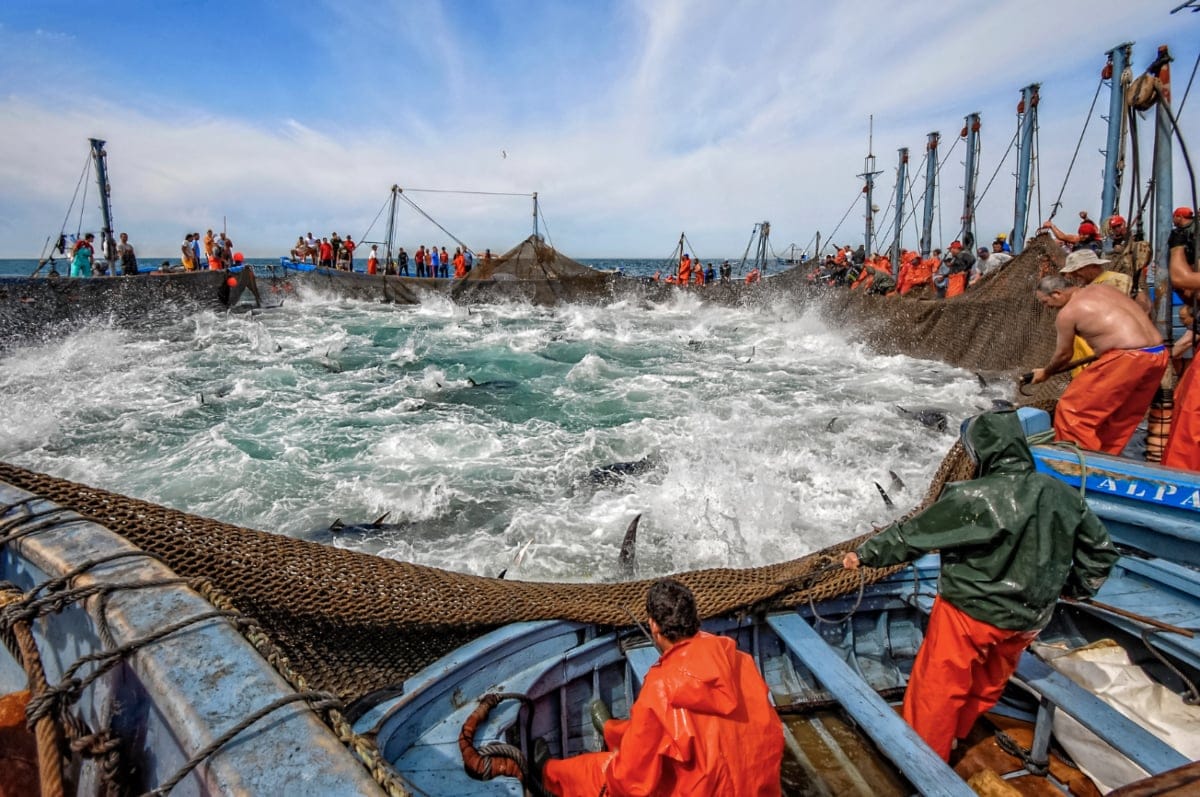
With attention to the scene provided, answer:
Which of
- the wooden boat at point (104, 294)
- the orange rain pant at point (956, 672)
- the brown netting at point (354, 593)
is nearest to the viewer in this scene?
the brown netting at point (354, 593)

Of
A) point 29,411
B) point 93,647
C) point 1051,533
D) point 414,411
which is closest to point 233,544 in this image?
point 93,647

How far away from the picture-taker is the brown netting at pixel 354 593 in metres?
2.54

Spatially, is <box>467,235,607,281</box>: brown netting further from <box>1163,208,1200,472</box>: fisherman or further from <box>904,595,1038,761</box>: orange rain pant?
<box>904,595,1038,761</box>: orange rain pant

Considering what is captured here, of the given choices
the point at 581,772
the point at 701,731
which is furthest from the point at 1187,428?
the point at 581,772

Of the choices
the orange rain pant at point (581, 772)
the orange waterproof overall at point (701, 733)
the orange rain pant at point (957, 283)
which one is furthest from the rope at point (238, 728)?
the orange rain pant at point (957, 283)

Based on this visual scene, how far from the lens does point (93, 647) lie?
1.80m

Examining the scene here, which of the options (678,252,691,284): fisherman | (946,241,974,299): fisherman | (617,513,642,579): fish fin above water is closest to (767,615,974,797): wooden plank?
(617,513,642,579): fish fin above water

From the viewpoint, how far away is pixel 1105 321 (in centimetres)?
506

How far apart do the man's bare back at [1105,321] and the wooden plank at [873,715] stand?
3829 millimetres

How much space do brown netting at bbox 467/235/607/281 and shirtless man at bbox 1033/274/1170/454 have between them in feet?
68.7

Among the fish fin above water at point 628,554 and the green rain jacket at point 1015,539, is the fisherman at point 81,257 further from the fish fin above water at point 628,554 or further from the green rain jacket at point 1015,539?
the green rain jacket at point 1015,539

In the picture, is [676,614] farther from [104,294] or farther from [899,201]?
[899,201]

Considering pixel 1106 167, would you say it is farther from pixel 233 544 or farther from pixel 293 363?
pixel 293 363

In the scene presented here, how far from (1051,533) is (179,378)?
55.6ft
